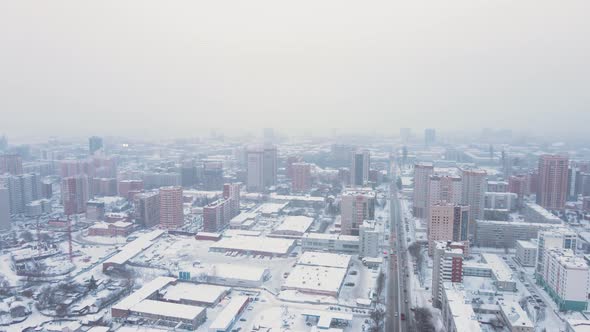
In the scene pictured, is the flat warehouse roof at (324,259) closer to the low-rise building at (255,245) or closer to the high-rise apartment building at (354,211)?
the low-rise building at (255,245)

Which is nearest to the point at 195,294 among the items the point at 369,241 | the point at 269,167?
the point at 369,241

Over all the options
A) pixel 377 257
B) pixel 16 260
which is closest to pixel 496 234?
pixel 377 257

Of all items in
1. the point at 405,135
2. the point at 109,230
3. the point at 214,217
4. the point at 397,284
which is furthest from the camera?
the point at 405,135

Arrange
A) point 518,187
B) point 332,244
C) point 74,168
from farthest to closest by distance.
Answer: point 74,168 → point 518,187 → point 332,244

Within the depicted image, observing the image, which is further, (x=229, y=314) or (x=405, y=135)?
(x=405, y=135)

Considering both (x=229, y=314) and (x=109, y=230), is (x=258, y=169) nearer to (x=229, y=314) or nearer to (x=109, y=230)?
(x=109, y=230)

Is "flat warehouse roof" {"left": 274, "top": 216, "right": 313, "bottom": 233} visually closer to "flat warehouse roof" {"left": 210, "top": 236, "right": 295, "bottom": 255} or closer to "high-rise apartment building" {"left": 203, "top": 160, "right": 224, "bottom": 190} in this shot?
"flat warehouse roof" {"left": 210, "top": 236, "right": 295, "bottom": 255}

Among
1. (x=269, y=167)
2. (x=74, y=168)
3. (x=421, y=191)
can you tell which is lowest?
(x=421, y=191)

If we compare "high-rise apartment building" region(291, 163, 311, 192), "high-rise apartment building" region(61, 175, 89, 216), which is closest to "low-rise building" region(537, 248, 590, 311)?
"high-rise apartment building" region(291, 163, 311, 192)
